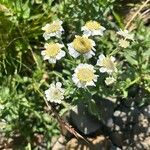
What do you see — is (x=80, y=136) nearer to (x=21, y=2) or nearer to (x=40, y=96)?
(x=40, y=96)

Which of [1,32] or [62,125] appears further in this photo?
[1,32]

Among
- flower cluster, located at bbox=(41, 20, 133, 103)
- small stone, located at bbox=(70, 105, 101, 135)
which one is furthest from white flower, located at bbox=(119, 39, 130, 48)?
small stone, located at bbox=(70, 105, 101, 135)

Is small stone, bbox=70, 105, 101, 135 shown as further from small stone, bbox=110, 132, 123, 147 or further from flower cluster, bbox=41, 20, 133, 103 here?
flower cluster, bbox=41, 20, 133, 103

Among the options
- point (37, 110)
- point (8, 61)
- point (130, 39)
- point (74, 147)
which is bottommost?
point (74, 147)

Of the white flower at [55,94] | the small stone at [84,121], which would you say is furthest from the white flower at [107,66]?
the small stone at [84,121]

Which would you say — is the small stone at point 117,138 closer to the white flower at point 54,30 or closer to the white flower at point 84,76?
the white flower at point 84,76

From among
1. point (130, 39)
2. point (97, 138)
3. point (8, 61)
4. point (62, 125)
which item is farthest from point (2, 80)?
point (130, 39)
